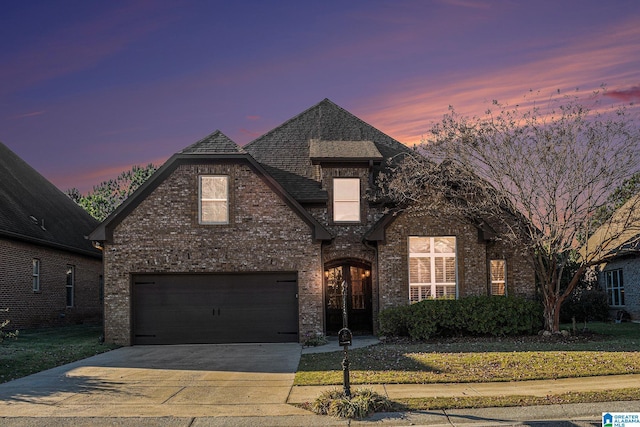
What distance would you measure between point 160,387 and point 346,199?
11.1 meters

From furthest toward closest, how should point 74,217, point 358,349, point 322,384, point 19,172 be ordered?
point 74,217 → point 19,172 → point 358,349 → point 322,384

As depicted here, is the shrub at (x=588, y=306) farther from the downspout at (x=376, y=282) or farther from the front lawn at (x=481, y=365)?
the downspout at (x=376, y=282)

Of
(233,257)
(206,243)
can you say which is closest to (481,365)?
(233,257)

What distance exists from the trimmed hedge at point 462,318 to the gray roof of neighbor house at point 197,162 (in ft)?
11.2

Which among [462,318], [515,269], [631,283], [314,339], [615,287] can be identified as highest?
[515,269]

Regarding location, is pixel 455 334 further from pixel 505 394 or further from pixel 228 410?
pixel 228 410

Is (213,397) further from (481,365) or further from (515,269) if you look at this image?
(515,269)

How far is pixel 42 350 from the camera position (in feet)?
57.1

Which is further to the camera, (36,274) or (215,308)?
(36,274)

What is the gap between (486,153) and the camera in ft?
61.1

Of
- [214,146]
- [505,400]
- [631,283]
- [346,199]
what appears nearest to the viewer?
[505,400]

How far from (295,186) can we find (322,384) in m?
10.9

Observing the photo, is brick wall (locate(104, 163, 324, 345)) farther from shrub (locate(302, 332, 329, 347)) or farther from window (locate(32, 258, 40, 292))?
window (locate(32, 258, 40, 292))

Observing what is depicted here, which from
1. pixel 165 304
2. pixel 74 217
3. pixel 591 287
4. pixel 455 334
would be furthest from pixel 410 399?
pixel 74 217
